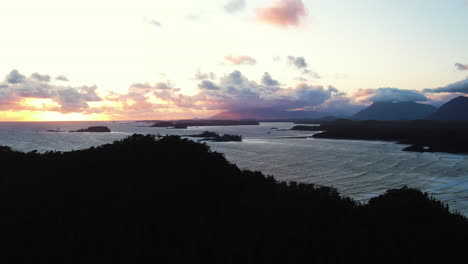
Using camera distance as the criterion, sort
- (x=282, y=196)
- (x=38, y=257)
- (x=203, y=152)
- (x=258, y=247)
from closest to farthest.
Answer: (x=38, y=257)
(x=258, y=247)
(x=282, y=196)
(x=203, y=152)

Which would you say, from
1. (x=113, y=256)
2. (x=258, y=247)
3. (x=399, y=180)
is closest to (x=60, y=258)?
(x=113, y=256)

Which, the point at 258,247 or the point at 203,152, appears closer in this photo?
the point at 258,247

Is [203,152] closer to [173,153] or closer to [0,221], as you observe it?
[173,153]

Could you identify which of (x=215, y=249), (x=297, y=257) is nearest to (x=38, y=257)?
(x=215, y=249)

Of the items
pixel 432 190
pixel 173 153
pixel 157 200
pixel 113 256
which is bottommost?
pixel 432 190

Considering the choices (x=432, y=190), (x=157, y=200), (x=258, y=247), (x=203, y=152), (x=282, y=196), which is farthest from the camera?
(x=432, y=190)

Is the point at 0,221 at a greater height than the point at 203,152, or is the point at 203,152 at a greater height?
the point at 203,152
